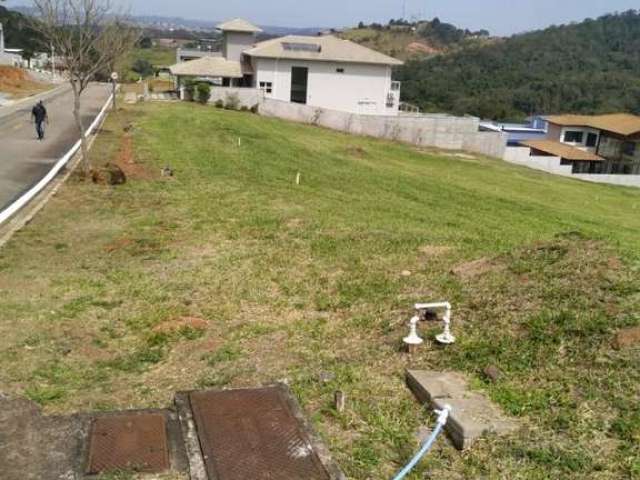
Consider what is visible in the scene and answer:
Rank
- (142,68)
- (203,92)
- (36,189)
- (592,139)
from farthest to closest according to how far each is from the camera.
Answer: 1. (142,68)
2. (592,139)
3. (203,92)
4. (36,189)

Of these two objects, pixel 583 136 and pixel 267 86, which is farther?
pixel 583 136


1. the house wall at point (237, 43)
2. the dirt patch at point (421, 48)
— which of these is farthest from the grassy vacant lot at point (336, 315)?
the dirt patch at point (421, 48)

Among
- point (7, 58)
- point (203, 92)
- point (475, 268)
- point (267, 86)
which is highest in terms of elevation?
point (7, 58)

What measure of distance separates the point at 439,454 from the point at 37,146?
883 inches

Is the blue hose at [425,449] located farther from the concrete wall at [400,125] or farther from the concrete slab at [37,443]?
the concrete wall at [400,125]

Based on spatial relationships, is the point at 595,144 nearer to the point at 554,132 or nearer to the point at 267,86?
the point at 554,132

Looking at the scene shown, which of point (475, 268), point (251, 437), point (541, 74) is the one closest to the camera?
point (251, 437)

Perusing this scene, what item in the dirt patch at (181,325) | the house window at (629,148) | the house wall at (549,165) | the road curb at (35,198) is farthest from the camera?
the house window at (629,148)

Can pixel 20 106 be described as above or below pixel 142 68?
below

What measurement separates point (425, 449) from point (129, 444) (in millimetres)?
2210

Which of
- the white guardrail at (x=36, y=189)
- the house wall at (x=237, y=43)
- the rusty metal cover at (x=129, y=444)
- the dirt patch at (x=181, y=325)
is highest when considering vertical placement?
the house wall at (x=237, y=43)

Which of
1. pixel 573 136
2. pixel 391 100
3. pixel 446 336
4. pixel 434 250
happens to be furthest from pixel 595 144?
pixel 446 336

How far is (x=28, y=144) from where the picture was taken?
24344 millimetres

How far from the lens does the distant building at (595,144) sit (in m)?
53.1
